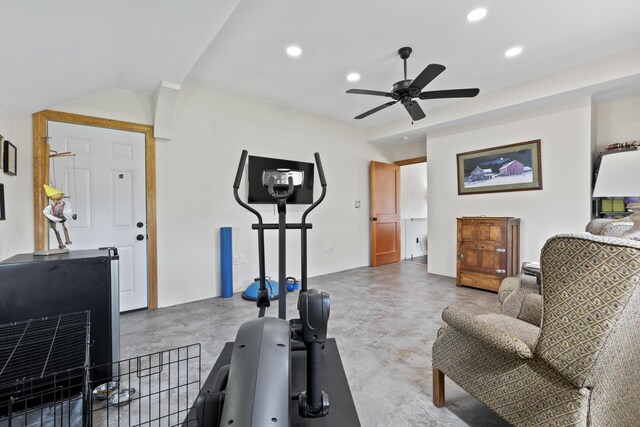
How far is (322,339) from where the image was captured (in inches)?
42.6

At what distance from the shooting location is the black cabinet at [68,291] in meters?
1.56

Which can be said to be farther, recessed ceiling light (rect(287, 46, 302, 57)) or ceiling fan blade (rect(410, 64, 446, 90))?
recessed ceiling light (rect(287, 46, 302, 57))

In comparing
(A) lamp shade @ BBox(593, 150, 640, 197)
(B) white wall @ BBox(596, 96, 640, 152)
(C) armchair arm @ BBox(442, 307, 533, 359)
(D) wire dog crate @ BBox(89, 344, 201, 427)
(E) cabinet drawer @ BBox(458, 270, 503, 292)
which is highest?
(B) white wall @ BBox(596, 96, 640, 152)

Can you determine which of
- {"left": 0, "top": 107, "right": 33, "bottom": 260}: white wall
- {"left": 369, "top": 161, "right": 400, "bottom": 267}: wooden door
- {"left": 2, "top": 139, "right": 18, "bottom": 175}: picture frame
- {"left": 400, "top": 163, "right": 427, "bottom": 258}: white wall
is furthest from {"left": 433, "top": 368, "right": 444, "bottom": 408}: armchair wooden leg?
{"left": 400, "top": 163, "right": 427, "bottom": 258}: white wall

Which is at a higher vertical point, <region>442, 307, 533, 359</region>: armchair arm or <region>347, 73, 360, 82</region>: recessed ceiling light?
<region>347, 73, 360, 82</region>: recessed ceiling light

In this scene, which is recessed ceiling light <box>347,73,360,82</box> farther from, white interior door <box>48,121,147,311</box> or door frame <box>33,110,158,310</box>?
white interior door <box>48,121,147,311</box>

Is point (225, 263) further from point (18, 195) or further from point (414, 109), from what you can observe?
point (414, 109)

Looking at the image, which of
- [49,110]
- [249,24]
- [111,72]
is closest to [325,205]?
[249,24]

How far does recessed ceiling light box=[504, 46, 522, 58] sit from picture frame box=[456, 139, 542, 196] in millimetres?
1355

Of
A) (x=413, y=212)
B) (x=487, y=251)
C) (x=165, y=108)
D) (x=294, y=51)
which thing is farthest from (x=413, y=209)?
(x=165, y=108)

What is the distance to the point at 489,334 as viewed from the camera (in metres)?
1.19

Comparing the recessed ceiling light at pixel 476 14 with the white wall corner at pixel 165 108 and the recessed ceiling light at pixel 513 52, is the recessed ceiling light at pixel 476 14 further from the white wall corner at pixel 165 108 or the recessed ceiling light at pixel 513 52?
the white wall corner at pixel 165 108

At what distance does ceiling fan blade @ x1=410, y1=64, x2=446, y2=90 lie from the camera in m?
2.30

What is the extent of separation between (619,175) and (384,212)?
3.36 m
